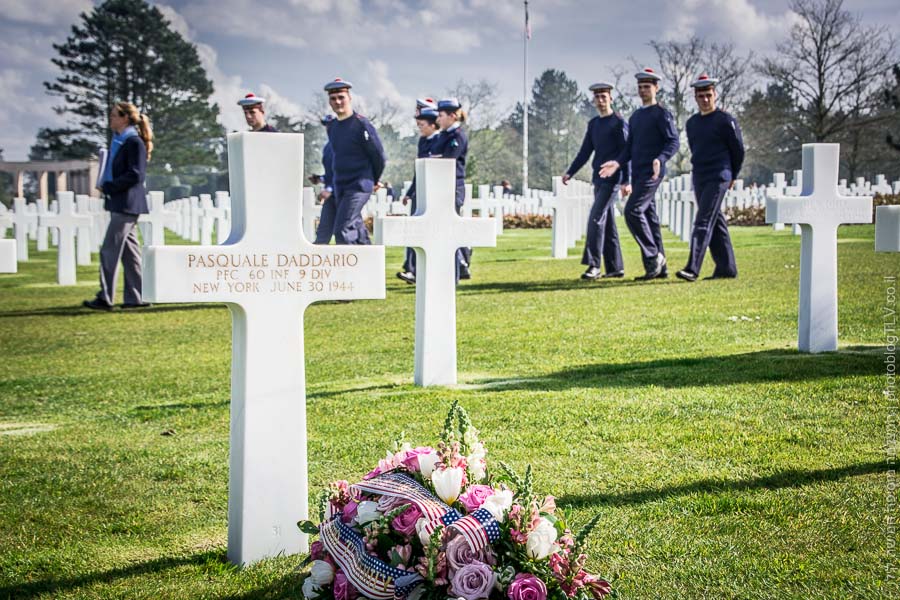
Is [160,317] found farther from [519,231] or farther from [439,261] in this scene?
[519,231]

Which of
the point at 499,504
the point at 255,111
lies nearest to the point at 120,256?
the point at 255,111

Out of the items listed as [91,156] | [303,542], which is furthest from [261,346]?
[91,156]

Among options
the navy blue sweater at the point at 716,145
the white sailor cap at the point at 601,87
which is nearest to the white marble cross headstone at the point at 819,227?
the navy blue sweater at the point at 716,145

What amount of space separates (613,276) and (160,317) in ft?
18.5

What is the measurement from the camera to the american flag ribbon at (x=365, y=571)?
2.67 metres

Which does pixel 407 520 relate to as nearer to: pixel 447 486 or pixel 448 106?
pixel 447 486

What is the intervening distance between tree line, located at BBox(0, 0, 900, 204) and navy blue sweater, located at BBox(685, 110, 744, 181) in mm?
28983

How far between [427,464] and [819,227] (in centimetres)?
468

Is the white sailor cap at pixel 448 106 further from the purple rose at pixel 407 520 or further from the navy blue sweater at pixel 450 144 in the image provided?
the purple rose at pixel 407 520

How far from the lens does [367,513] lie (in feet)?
9.37

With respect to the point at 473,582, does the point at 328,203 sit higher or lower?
higher

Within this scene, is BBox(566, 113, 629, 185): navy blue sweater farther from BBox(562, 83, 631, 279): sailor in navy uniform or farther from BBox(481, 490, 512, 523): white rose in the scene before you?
BBox(481, 490, 512, 523): white rose

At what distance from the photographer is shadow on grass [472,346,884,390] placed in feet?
20.1

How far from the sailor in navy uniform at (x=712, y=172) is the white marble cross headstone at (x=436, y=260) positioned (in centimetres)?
633
